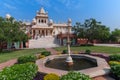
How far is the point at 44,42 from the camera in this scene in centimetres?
4619

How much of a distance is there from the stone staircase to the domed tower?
21.0 meters

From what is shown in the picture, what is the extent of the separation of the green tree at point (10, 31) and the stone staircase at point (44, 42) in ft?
36.9

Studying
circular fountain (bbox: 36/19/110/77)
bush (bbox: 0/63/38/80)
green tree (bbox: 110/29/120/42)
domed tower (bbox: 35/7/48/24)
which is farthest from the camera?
domed tower (bbox: 35/7/48/24)

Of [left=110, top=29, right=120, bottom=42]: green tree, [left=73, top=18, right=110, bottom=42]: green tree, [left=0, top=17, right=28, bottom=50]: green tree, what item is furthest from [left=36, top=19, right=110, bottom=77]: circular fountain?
[left=110, top=29, right=120, bottom=42]: green tree

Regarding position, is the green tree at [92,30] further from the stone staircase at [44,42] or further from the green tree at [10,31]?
the green tree at [10,31]

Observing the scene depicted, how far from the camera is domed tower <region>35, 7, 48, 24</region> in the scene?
6744 centimetres

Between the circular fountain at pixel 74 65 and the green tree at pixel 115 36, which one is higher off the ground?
the green tree at pixel 115 36

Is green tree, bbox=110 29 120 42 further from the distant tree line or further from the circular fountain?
the circular fountain

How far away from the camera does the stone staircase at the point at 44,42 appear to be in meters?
43.6

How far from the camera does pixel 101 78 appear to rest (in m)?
10.3

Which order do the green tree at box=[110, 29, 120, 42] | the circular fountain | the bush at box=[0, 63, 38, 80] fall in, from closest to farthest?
the bush at box=[0, 63, 38, 80] → the circular fountain → the green tree at box=[110, 29, 120, 42]

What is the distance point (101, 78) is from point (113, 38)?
4700 centimetres

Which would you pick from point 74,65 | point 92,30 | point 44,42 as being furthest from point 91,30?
point 74,65

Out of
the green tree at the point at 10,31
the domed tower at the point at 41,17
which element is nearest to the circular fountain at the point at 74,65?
the green tree at the point at 10,31
